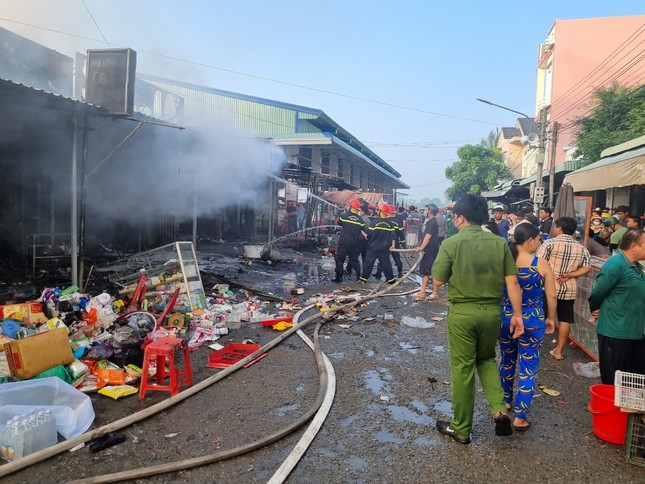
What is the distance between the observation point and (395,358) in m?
5.32

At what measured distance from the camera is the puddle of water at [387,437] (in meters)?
3.38

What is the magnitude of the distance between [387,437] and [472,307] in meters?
1.25

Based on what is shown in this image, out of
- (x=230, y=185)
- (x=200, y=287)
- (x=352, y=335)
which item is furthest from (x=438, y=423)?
(x=230, y=185)

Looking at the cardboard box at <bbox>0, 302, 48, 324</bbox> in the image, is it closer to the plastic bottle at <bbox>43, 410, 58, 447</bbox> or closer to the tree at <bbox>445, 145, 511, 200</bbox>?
the plastic bottle at <bbox>43, 410, 58, 447</bbox>

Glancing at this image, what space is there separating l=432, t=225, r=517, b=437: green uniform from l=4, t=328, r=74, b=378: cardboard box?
3670 millimetres

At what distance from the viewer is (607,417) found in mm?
3324

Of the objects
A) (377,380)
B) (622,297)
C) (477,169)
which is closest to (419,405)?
(377,380)

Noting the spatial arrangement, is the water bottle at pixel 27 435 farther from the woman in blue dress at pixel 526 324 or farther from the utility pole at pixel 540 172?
the utility pole at pixel 540 172

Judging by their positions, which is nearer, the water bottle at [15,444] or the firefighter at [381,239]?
the water bottle at [15,444]

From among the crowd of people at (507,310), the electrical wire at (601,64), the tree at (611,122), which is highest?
the electrical wire at (601,64)

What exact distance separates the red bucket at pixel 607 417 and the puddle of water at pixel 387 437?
5.01ft

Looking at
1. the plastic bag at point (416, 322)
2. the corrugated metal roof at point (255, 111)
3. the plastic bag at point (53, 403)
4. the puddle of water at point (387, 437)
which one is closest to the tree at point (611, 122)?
the corrugated metal roof at point (255, 111)

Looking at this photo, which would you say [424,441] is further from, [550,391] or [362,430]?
[550,391]

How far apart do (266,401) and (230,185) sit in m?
10.5
